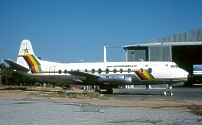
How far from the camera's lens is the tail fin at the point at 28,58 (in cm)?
3502

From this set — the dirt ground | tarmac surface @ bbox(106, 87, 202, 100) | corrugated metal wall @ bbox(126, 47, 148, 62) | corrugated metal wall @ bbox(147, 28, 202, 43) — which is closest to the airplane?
tarmac surface @ bbox(106, 87, 202, 100)

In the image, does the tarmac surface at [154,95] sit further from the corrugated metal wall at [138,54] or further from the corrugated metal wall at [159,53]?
the corrugated metal wall at [138,54]

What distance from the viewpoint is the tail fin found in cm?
3502

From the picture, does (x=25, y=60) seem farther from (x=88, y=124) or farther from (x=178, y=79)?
(x=88, y=124)

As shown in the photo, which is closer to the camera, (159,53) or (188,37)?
(188,37)

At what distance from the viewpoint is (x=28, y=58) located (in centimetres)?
3538

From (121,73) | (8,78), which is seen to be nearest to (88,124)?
(121,73)

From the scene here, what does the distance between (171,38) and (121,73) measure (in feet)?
72.2

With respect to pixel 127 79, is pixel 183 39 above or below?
→ above

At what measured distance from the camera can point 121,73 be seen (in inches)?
1230

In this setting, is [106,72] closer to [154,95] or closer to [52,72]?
[154,95]

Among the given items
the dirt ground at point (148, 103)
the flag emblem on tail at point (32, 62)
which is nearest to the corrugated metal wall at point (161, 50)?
the flag emblem on tail at point (32, 62)

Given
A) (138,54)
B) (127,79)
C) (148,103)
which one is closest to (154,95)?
(127,79)

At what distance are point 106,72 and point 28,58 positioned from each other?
1021 cm
